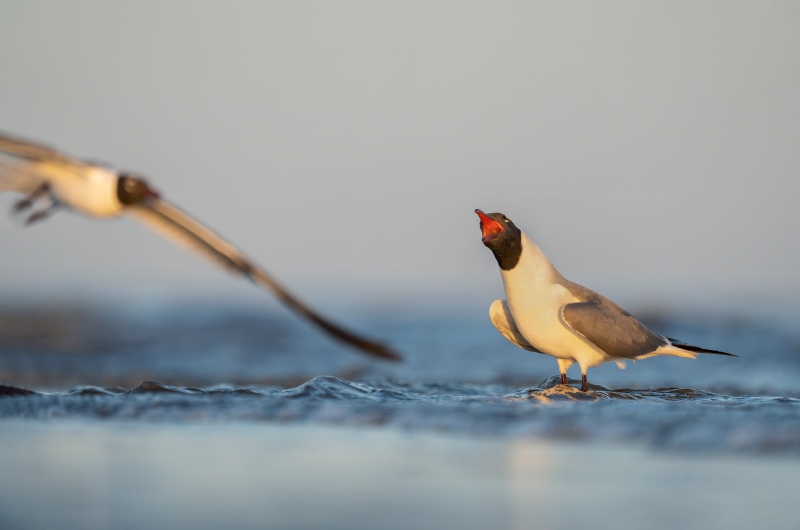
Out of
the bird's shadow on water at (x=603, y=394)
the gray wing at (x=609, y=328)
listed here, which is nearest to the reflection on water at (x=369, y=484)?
the bird's shadow on water at (x=603, y=394)

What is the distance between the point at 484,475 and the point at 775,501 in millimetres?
1490

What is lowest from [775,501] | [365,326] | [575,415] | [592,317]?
[775,501]

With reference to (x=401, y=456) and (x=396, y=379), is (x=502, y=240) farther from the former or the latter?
(x=396, y=379)

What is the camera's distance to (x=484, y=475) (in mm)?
5613

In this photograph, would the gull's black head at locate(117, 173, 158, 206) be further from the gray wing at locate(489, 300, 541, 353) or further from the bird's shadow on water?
the gray wing at locate(489, 300, 541, 353)

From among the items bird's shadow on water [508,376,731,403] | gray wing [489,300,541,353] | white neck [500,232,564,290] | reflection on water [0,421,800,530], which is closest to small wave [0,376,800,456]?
bird's shadow on water [508,376,731,403]

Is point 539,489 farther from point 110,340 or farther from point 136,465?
point 110,340

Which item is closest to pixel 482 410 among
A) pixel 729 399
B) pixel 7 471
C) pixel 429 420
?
pixel 429 420

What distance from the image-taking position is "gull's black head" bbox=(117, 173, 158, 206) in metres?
7.23

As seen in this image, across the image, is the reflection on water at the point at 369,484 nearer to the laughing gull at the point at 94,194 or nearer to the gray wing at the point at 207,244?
the gray wing at the point at 207,244

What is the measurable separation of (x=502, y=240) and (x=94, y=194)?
327cm

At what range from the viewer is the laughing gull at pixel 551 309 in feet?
27.7

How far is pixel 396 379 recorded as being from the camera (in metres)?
11.5

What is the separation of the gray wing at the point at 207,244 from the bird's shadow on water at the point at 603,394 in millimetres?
2522
